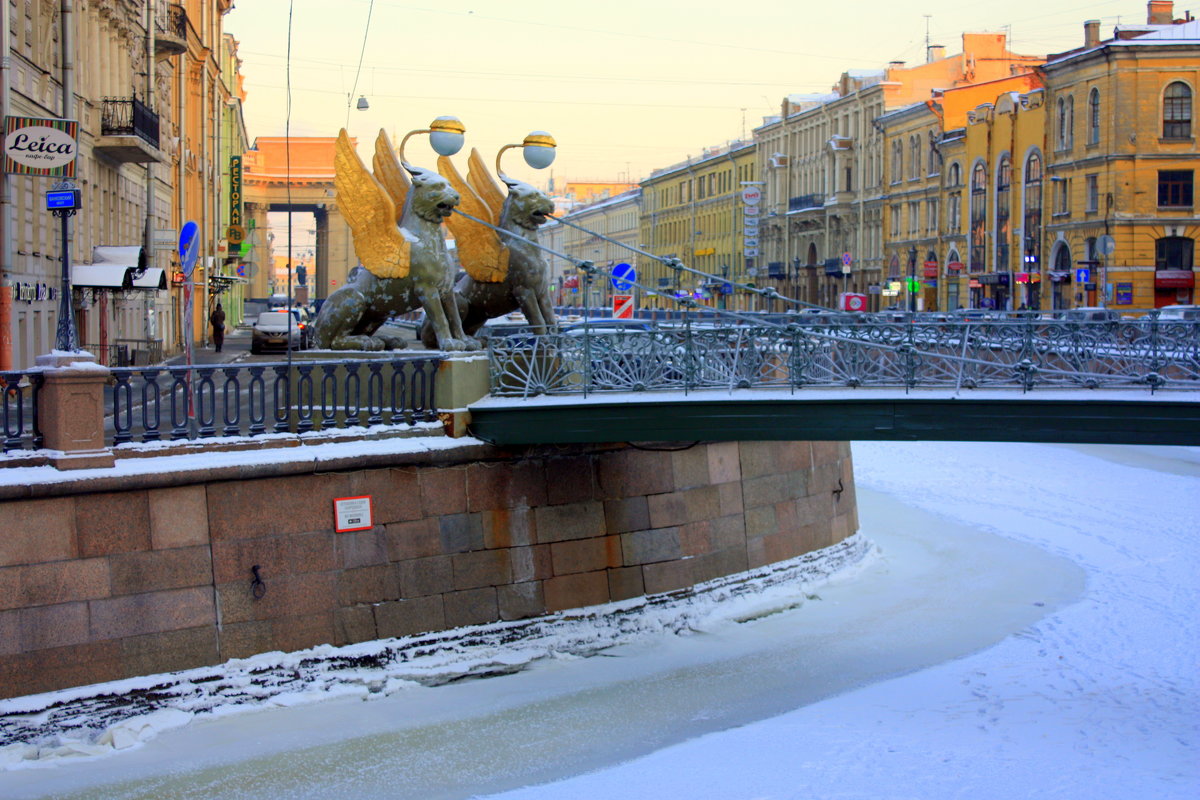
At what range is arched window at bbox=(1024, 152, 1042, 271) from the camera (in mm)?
47719

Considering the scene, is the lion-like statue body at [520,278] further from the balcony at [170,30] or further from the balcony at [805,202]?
the balcony at [805,202]

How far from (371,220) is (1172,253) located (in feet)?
113

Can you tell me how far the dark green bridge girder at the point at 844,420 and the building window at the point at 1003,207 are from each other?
1592 inches

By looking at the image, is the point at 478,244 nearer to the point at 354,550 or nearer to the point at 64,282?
the point at 354,550

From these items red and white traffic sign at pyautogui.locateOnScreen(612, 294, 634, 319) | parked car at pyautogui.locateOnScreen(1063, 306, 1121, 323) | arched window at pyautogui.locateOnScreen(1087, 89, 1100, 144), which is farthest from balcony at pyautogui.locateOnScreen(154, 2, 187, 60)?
arched window at pyautogui.locateOnScreen(1087, 89, 1100, 144)

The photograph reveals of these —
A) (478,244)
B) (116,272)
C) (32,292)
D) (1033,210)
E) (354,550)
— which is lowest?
(354,550)

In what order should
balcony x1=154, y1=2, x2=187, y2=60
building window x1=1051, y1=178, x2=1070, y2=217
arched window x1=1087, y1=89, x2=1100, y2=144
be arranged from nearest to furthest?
balcony x1=154, y1=2, x2=187, y2=60
arched window x1=1087, y1=89, x2=1100, y2=144
building window x1=1051, y1=178, x2=1070, y2=217

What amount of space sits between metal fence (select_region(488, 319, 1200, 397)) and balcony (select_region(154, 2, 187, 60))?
83.6 feet

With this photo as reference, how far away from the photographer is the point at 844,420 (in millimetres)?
12195

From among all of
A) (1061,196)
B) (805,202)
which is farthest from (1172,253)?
(805,202)

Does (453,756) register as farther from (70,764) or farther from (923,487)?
(923,487)

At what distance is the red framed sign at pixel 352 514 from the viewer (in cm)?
1237

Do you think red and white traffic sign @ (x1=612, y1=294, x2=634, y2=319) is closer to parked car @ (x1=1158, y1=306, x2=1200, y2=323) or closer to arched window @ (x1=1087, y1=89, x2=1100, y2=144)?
parked car @ (x1=1158, y1=306, x2=1200, y2=323)

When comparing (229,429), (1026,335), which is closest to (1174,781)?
(1026,335)
